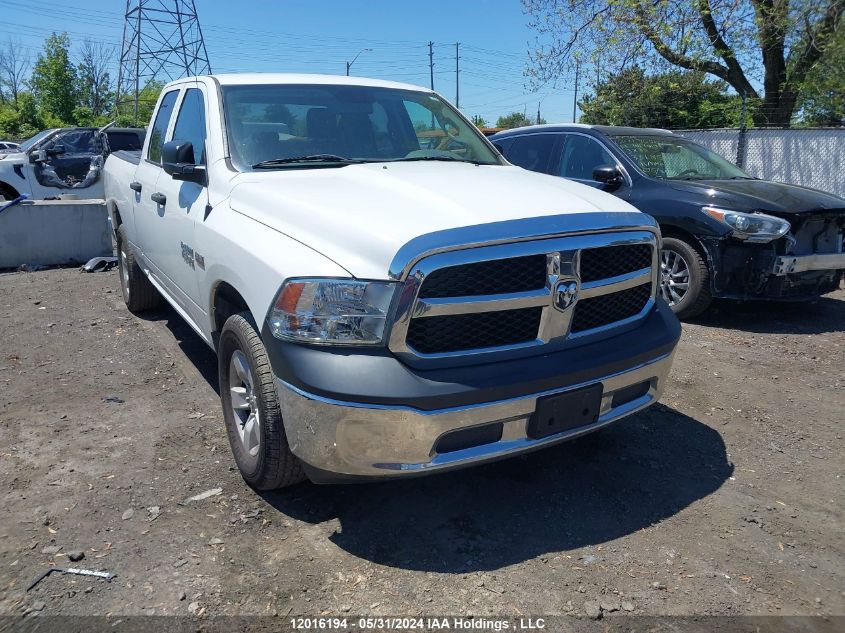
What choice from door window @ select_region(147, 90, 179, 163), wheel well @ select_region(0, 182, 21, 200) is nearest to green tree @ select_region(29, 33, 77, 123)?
wheel well @ select_region(0, 182, 21, 200)

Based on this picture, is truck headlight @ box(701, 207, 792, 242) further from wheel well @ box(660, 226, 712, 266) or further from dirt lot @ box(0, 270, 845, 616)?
dirt lot @ box(0, 270, 845, 616)

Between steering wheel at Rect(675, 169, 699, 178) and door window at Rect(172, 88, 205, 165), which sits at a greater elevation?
door window at Rect(172, 88, 205, 165)

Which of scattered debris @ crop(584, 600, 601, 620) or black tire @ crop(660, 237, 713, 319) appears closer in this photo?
scattered debris @ crop(584, 600, 601, 620)

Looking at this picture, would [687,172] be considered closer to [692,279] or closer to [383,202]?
[692,279]

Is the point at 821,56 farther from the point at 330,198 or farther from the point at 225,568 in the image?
the point at 225,568

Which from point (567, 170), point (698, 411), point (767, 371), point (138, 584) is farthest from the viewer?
point (567, 170)

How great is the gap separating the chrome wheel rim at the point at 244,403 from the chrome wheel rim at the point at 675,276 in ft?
14.2

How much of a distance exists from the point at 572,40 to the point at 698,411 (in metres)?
14.5

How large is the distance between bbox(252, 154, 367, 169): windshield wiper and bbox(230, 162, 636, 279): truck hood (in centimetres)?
10

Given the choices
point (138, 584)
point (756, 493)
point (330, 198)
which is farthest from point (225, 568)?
point (756, 493)

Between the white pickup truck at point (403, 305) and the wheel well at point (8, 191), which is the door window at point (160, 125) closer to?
the white pickup truck at point (403, 305)

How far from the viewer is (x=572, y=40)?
54.4ft

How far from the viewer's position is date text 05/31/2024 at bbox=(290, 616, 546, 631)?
7.77ft

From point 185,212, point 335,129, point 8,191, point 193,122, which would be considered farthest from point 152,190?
point 8,191
